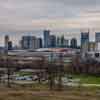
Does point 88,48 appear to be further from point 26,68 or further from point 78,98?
point 78,98

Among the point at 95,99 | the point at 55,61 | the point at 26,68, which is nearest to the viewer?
the point at 95,99

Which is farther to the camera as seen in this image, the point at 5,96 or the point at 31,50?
the point at 31,50

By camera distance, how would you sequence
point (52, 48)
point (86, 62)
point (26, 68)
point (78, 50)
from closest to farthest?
point (26, 68) → point (86, 62) → point (52, 48) → point (78, 50)

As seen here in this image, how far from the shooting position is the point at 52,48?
28328mm

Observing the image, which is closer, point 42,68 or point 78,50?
point 42,68

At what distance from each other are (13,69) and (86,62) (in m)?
→ 7.29

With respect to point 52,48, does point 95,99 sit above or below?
below

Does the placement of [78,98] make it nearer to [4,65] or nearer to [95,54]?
[4,65]

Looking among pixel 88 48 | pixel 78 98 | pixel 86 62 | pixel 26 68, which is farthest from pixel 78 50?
pixel 78 98

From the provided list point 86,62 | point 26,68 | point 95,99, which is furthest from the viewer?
point 86,62

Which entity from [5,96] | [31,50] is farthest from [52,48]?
[5,96]

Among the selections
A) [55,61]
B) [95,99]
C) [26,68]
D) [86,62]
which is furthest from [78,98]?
[86,62]

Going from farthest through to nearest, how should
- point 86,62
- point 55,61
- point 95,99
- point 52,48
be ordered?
point 52,48 < point 86,62 < point 55,61 < point 95,99

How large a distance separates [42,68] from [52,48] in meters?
7.92
